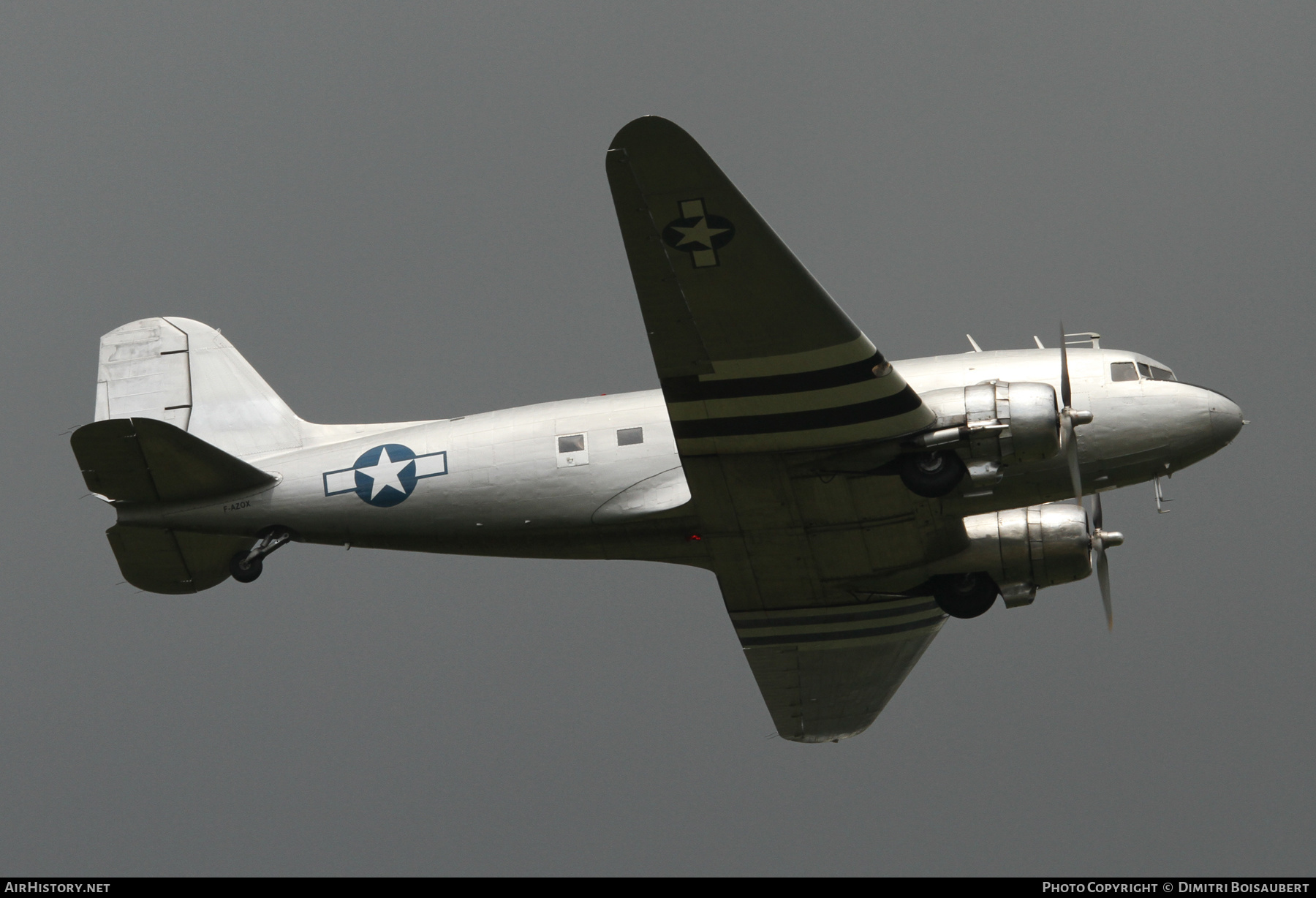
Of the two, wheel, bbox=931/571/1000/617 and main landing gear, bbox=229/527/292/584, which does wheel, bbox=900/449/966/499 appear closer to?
wheel, bbox=931/571/1000/617

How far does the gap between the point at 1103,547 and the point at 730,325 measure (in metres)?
7.21

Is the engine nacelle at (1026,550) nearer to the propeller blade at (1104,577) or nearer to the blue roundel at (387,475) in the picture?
the propeller blade at (1104,577)

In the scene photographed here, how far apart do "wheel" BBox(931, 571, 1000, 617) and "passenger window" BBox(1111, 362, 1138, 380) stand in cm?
338

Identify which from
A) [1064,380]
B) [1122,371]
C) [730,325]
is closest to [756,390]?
[730,325]

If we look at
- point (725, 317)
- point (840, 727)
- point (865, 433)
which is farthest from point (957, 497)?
point (840, 727)

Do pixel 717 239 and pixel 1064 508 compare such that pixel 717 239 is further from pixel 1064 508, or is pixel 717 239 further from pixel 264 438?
pixel 264 438

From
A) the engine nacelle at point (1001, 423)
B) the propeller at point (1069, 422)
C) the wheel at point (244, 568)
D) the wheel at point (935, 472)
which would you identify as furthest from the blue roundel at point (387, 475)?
the propeller at point (1069, 422)

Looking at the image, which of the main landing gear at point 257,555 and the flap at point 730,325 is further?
the main landing gear at point 257,555

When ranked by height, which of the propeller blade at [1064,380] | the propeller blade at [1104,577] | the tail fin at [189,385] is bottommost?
the propeller blade at [1104,577]

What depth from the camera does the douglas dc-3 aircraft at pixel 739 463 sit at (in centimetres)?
1633

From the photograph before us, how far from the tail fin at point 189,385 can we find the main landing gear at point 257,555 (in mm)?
2117

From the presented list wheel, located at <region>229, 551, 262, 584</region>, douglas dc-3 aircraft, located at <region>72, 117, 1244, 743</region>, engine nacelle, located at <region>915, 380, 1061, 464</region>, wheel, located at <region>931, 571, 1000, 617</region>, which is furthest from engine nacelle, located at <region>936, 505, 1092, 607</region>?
wheel, located at <region>229, 551, 262, 584</region>

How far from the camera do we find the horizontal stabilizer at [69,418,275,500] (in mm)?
18734

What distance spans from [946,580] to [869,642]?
3.47m
